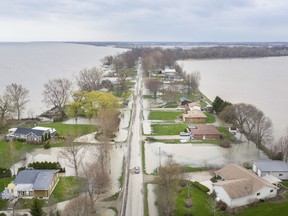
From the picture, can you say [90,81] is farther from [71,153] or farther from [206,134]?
[71,153]

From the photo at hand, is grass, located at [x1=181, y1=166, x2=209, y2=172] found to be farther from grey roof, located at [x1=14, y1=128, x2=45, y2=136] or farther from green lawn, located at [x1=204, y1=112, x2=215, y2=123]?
green lawn, located at [x1=204, y1=112, x2=215, y2=123]

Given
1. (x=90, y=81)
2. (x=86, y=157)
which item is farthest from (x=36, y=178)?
(x=90, y=81)

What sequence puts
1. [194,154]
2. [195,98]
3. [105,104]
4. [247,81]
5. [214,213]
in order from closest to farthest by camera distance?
[214,213] < [194,154] < [105,104] < [195,98] < [247,81]

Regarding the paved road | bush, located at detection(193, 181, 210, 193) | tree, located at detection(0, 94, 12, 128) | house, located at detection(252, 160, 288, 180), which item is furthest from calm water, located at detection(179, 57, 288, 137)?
tree, located at detection(0, 94, 12, 128)

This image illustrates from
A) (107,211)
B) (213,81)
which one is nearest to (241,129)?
(107,211)

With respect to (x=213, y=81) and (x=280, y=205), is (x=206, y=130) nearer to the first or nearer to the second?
(x=280, y=205)

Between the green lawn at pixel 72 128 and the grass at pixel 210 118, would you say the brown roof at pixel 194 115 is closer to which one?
the grass at pixel 210 118
